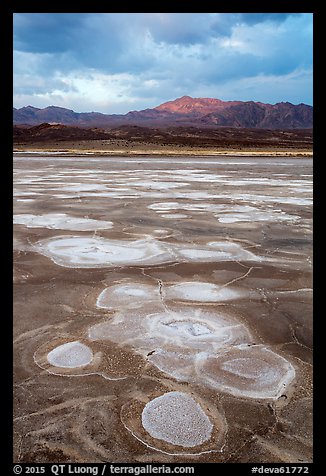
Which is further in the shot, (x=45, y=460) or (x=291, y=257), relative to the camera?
(x=291, y=257)

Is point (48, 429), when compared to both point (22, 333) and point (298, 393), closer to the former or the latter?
point (22, 333)

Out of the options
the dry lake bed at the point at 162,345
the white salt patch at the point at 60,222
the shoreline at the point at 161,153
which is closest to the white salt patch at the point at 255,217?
the dry lake bed at the point at 162,345

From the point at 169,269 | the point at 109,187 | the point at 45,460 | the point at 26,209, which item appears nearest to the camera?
the point at 45,460

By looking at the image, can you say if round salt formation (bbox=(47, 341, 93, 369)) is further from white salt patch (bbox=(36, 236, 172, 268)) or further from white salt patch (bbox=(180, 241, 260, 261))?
white salt patch (bbox=(180, 241, 260, 261))

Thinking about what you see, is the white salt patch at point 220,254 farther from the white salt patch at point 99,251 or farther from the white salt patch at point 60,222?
the white salt patch at point 60,222

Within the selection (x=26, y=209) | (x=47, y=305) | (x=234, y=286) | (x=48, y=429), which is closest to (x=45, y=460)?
(x=48, y=429)

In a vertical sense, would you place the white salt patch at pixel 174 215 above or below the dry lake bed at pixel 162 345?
above
